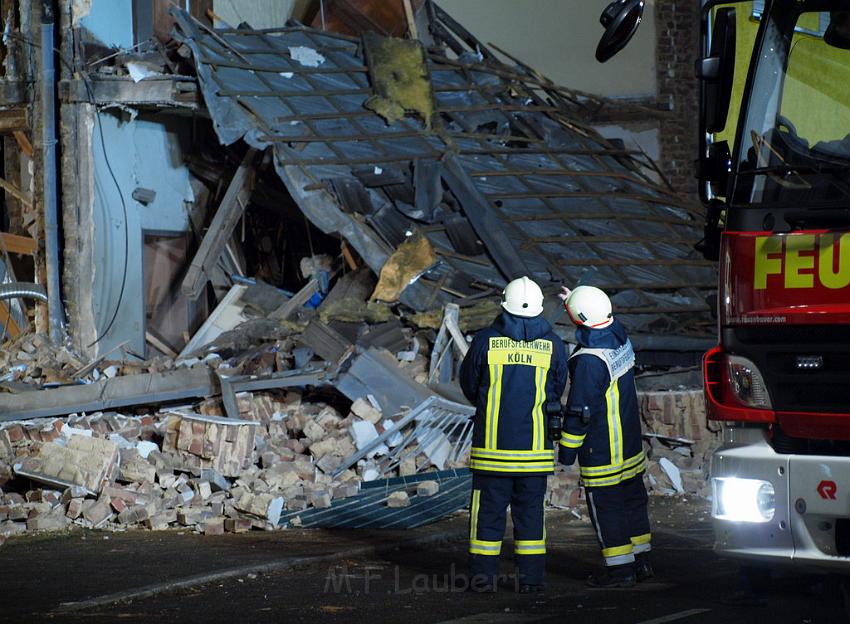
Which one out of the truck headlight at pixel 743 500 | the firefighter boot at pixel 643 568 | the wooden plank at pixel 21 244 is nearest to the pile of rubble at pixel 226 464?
the firefighter boot at pixel 643 568

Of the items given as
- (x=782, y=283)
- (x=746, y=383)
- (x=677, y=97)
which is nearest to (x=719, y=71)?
(x=782, y=283)

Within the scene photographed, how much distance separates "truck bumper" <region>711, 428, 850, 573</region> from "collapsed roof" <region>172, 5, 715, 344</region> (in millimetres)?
6747

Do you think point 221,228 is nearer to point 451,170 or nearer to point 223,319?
point 223,319

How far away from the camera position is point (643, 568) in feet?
22.3

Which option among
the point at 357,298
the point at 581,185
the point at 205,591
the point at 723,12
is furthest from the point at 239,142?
the point at 723,12

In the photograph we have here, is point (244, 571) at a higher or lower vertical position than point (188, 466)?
lower

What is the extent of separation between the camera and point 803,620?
5664 millimetres

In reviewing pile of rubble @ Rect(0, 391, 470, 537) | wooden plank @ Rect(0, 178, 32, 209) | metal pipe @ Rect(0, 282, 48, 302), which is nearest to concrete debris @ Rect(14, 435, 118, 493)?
pile of rubble @ Rect(0, 391, 470, 537)

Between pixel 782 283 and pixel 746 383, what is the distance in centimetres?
46

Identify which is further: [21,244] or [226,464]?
[21,244]

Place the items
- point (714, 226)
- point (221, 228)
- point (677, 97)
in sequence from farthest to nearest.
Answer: point (677, 97) → point (221, 228) → point (714, 226)

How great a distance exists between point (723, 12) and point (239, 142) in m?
9.29

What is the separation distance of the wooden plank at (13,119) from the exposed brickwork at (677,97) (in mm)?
9847

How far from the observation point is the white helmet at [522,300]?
259 inches
